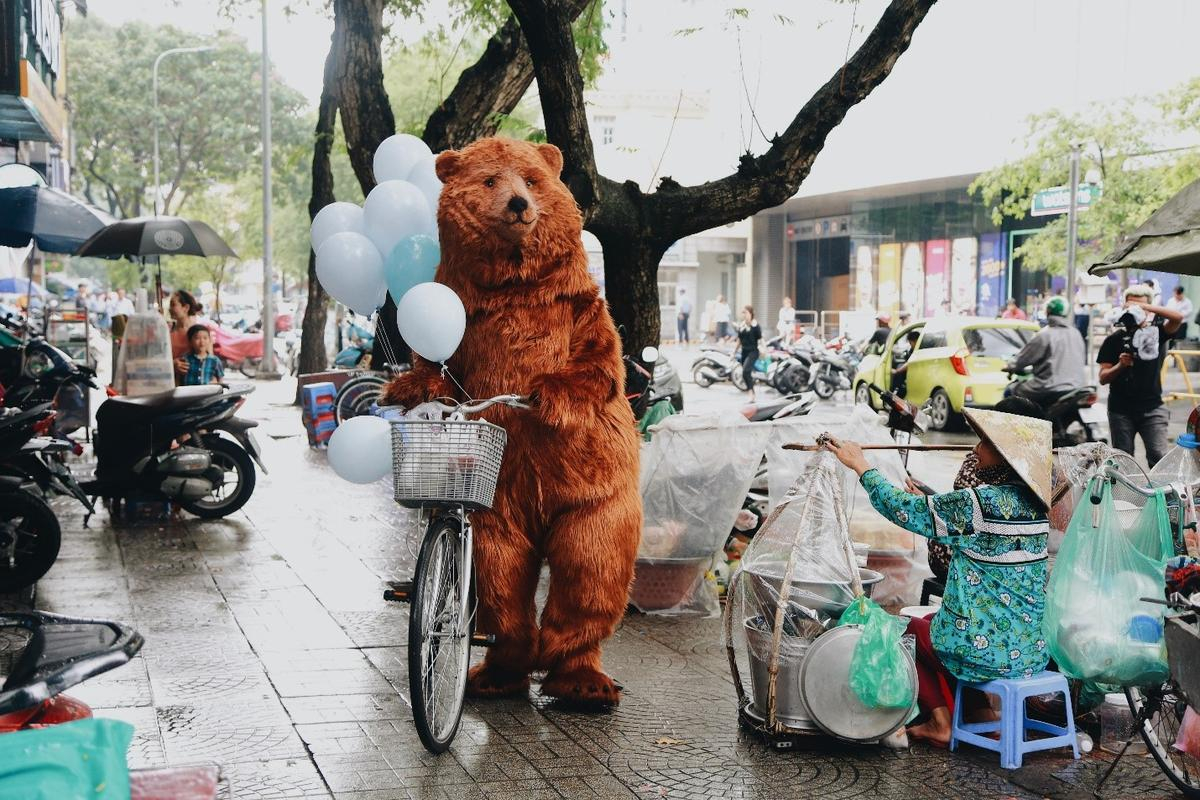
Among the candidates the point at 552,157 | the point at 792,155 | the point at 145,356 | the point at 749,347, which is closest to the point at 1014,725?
the point at 552,157

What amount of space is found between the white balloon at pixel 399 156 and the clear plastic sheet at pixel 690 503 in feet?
6.89

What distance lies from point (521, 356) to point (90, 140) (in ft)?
143

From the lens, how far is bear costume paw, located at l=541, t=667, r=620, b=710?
208 inches

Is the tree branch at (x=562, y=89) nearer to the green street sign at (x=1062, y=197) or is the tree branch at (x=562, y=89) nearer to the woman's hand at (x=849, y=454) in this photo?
the woman's hand at (x=849, y=454)

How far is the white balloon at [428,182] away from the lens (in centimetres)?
576

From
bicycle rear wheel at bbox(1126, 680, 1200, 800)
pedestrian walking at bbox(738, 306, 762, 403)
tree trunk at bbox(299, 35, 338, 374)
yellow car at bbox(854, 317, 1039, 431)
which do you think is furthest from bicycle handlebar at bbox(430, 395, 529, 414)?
pedestrian walking at bbox(738, 306, 762, 403)

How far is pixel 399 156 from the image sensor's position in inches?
235

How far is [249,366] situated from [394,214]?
24308 mm

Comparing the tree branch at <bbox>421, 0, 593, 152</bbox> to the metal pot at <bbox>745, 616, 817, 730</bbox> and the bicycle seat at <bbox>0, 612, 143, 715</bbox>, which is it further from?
the bicycle seat at <bbox>0, 612, 143, 715</bbox>

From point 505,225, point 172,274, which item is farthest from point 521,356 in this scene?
point 172,274

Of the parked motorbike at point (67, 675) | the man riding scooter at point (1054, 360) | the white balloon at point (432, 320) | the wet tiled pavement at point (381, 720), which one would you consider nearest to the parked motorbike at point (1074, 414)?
the man riding scooter at point (1054, 360)

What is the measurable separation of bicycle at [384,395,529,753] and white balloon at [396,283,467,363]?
30cm

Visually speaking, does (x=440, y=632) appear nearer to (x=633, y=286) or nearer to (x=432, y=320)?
(x=432, y=320)

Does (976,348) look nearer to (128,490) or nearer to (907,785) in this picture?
(128,490)
